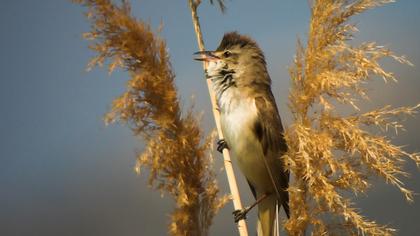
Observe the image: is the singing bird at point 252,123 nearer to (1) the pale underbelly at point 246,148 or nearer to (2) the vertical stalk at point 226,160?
(1) the pale underbelly at point 246,148

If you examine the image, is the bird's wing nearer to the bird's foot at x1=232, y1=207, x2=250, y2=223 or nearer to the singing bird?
the singing bird

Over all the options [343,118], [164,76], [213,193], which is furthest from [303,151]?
[164,76]

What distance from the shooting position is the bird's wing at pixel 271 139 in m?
3.15

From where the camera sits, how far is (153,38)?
2.38 m

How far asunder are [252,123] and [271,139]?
17 cm

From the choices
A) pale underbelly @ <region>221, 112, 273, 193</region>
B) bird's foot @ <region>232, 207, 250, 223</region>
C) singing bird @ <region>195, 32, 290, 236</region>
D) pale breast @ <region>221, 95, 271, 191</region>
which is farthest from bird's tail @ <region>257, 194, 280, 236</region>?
bird's foot @ <region>232, 207, 250, 223</region>

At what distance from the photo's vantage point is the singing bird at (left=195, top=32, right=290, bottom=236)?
3.16m

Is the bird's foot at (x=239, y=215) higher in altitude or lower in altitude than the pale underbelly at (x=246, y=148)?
lower

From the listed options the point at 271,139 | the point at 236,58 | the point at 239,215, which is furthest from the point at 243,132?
the point at 239,215

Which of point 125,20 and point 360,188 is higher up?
point 125,20

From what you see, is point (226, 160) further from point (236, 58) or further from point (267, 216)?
point (236, 58)

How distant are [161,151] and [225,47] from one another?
1355 mm

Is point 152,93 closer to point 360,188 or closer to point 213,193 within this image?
point 213,193

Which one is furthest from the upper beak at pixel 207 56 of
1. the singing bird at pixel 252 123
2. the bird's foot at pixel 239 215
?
the bird's foot at pixel 239 215
